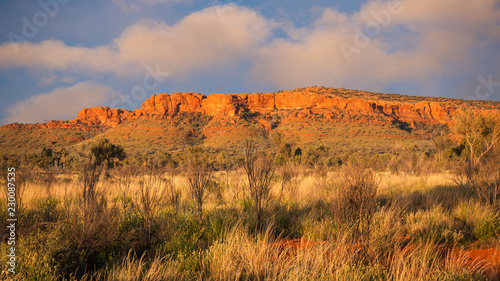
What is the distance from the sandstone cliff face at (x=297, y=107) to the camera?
90188mm

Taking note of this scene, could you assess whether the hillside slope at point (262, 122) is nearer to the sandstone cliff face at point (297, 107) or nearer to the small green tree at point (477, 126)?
the sandstone cliff face at point (297, 107)

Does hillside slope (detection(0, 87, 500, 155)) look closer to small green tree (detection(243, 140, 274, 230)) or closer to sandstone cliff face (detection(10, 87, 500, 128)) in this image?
sandstone cliff face (detection(10, 87, 500, 128))

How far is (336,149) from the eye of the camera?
187 feet

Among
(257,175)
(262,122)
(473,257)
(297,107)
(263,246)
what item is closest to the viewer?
(263,246)

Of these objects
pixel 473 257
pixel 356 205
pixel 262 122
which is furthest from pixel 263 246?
pixel 262 122

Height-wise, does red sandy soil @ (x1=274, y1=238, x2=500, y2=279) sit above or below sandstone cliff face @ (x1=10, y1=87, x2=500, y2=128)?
below

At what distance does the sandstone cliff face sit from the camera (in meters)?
90.2

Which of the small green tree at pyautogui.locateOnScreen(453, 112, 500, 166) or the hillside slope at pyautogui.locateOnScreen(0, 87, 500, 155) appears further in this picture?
the hillside slope at pyautogui.locateOnScreen(0, 87, 500, 155)

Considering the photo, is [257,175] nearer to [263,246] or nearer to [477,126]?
[263,246]

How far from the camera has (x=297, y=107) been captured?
10419 cm

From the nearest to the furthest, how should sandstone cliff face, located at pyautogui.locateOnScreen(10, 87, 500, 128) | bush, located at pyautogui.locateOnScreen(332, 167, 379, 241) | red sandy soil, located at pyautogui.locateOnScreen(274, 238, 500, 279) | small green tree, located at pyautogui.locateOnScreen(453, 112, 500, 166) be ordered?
red sandy soil, located at pyautogui.locateOnScreen(274, 238, 500, 279)
bush, located at pyautogui.locateOnScreen(332, 167, 379, 241)
small green tree, located at pyautogui.locateOnScreen(453, 112, 500, 166)
sandstone cliff face, located at pyautogui.locateOnScreen(10, 87, 500, 128)

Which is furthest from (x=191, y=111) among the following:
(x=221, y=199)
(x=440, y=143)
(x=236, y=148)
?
(x=221, y=199)

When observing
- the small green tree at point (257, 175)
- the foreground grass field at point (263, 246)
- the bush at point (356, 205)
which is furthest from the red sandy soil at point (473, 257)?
the small green tree at point (257, 175)

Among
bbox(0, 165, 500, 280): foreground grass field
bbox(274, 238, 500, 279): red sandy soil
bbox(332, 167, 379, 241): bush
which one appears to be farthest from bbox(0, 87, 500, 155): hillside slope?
bbox(332, 167, 379, 241): bush
